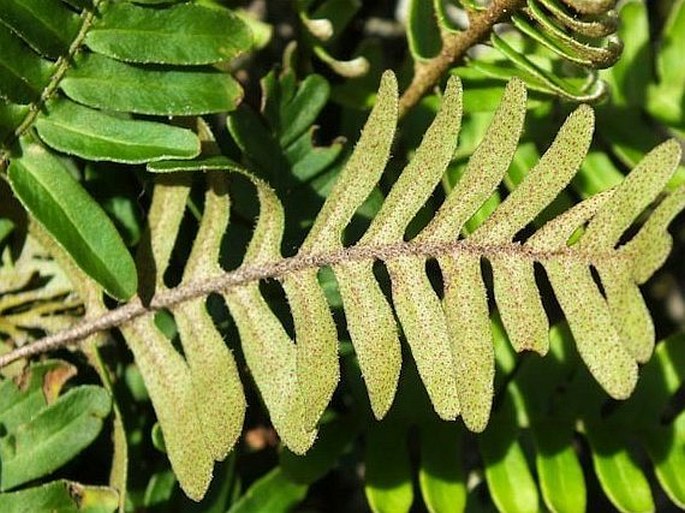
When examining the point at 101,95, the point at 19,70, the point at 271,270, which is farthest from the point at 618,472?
the point at 19,70

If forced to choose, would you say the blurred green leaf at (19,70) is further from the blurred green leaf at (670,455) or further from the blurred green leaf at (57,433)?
the blurred green leaf at (670,455)

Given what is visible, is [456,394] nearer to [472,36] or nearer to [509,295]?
[509,295]

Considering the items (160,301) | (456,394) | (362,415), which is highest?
Answer: (456,394)

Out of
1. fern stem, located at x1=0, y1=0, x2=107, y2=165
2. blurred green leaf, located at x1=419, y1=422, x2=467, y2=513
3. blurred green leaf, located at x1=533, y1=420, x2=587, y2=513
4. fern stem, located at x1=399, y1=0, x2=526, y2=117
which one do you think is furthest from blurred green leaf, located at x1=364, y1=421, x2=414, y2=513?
fern stem, located at x1=0, y1=0, x2=107, y2=165

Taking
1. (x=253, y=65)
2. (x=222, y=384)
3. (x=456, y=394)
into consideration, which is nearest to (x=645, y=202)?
(x=456, y=394)

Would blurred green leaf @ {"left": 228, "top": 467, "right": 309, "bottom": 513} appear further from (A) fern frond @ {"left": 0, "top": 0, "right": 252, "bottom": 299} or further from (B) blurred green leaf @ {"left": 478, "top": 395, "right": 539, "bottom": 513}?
(A) fern frond @ {"left": 0, "top": 0, "right": 252, "bottom": 299}

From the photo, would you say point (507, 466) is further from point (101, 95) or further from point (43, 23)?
point (43, 23)
